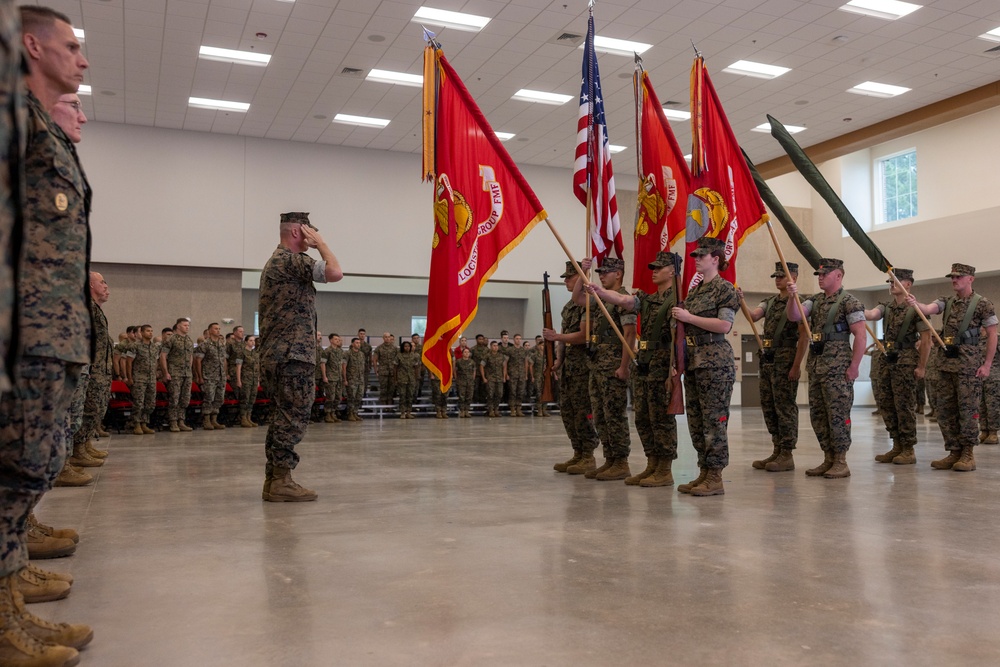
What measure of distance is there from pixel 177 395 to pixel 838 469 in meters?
9.03

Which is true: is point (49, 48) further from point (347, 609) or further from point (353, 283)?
point (353, 283)

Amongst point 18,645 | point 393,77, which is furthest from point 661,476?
point 393,77

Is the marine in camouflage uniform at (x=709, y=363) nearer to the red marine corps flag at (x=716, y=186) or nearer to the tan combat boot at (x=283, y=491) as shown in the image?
the red marine corps flag at (x=716, y=186)

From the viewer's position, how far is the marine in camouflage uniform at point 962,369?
21.2ft

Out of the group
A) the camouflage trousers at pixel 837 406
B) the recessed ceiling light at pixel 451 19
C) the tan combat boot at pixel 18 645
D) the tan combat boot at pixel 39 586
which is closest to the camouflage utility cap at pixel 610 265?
the camouflage trousers at pixel 837 406

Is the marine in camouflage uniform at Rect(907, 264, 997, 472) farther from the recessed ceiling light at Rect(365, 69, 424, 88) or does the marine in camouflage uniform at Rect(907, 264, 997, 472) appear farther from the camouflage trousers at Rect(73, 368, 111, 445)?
the recessed ceiling light at Rect(365, 69, 424, 88)

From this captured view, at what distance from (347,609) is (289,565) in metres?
0.70

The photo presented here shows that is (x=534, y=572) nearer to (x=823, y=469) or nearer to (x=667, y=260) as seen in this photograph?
(x=667, y=260)

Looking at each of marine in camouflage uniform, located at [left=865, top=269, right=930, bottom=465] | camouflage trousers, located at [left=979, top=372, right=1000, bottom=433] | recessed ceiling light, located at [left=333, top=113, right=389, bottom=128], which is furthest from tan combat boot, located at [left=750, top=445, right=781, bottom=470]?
recessed ceiling light, located at [left=333, top=113, right=389, bottom=128]

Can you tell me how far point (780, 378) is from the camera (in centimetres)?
643

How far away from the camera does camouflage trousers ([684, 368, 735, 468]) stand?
5.00 m

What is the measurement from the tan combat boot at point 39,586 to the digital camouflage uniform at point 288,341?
1.88m

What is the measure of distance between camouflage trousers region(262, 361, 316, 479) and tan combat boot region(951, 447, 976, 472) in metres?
4.87

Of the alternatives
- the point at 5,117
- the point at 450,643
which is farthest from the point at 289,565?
the point at 5,117
